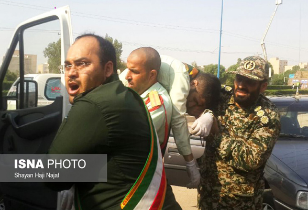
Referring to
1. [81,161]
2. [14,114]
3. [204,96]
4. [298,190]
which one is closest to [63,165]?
[81,161]

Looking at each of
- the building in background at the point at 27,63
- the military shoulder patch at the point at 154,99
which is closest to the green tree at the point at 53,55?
the building in background at the point at 27,63

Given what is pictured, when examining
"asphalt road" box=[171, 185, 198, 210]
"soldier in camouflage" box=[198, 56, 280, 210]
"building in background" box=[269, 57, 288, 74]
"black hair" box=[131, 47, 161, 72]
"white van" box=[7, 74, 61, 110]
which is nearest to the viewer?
"black hair" box=[131, 47, 161, 72]

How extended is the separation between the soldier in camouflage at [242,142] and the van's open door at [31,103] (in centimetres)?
112

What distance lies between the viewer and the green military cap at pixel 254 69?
2.37m

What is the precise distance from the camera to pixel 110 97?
4.50ft

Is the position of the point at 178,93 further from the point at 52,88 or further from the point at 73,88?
the point at 52,88

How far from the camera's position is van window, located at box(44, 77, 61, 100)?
110 inches

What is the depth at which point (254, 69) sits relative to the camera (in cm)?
Result: 241

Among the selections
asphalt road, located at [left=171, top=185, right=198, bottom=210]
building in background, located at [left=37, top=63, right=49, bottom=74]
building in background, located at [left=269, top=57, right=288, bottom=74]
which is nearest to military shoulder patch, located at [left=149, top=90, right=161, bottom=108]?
building in background, located at [left=37, top=63, right=49, bottom=74]

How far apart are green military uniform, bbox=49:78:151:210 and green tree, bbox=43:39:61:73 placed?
4.53 feet

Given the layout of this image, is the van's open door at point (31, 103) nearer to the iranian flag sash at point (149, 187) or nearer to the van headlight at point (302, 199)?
the iranian flag sash at point (149, 187)

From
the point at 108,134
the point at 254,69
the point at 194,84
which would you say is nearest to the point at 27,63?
the point at 194,84

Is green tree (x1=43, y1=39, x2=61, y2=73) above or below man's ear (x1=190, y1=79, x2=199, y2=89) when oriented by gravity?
above

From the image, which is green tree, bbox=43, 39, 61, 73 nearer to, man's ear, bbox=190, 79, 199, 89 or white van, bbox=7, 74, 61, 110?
white van, bbox=7, 74, 61, 110
